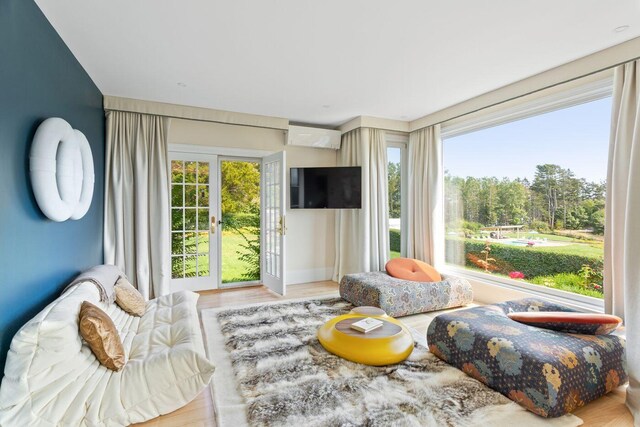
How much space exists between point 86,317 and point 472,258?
4.29 metres

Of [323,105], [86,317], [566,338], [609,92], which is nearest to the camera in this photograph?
[86,317]

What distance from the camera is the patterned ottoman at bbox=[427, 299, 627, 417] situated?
1.81 meters

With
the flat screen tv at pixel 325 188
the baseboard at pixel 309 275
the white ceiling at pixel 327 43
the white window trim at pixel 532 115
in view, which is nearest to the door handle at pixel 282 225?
the flat screen tv at pixel 325 188

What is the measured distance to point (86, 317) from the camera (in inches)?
72.8

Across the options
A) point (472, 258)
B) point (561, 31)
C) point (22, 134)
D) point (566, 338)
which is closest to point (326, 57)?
point (561, 31)

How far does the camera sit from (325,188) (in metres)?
4.88

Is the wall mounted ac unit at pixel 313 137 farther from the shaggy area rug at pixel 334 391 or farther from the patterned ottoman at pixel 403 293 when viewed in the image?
the shaggy area rug at pixel 334 391

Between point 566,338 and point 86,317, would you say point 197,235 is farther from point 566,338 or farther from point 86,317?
point 566,338

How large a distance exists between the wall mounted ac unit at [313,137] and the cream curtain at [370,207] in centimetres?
27

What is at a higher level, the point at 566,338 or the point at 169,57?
the point at 169,57

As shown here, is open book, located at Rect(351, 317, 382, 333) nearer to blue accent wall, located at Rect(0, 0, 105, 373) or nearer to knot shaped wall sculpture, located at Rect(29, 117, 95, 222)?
blue accent wall, located at Rect(0, 0, 105, 373)

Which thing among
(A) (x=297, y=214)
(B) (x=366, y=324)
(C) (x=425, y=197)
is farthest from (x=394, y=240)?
(B) (x=366, y=324)

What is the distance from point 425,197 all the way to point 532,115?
166 centimetres

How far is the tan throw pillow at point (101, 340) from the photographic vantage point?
1.83 meters
